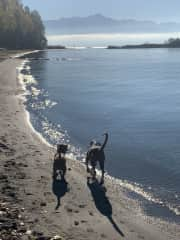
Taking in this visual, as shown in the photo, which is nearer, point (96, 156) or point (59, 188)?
point (59, 188)

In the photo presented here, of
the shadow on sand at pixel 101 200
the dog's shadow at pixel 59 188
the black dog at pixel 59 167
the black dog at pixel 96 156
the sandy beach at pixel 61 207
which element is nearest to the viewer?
the sandy beach at pixel 61 207

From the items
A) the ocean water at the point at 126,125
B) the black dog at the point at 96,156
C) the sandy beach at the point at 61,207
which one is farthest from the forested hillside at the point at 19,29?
the black dog at the point at 96,156

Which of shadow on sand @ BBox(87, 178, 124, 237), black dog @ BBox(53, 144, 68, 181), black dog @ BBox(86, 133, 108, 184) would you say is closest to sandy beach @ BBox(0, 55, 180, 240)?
shadow on sand @ BBox(87, 178, 124, 237)

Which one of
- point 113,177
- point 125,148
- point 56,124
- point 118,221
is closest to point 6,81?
point 56,124

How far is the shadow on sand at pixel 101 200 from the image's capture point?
61.1ft

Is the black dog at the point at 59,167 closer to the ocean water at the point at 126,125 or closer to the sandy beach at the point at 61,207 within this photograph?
the sandy beach at the point at 61,207

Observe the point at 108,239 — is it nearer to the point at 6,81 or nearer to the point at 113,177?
the point at 113,177

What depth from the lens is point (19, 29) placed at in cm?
17425

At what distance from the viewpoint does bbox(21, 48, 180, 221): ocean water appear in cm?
2361

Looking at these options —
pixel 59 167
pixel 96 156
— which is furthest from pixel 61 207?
pixel 96 156

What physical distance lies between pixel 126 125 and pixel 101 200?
18121mm

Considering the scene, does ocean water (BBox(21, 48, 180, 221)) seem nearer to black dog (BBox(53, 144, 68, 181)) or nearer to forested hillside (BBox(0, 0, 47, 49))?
black dog (BBox(53, 144, 68, 181))

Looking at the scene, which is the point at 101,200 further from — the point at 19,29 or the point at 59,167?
the point at 19,29

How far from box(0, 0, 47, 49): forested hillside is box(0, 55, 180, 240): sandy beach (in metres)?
146
